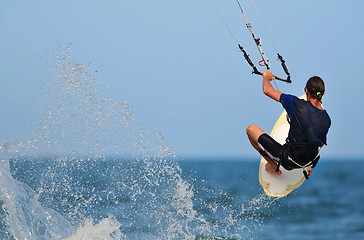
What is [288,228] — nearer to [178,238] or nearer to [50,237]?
[178,238]

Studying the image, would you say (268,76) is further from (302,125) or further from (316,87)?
(302,125)

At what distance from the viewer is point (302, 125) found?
5.32 metres

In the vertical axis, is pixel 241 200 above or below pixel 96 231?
above

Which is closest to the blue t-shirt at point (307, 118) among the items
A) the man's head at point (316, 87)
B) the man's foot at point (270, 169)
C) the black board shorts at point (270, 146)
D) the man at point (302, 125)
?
the man at point (302, 125)

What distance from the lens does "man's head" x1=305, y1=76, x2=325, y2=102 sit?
→ 205 inches

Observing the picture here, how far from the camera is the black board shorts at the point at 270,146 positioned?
18.6 ft

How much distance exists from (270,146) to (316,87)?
0.94 m

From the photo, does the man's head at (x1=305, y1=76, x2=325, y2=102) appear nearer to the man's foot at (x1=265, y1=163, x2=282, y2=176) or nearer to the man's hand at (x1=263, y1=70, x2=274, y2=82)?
the man's hand at (x1=263, y1=70, x2=274, y2=82)

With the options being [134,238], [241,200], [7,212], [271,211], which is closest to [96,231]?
[7,212]

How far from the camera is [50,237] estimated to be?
6293 mm

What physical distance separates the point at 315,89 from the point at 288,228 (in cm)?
772

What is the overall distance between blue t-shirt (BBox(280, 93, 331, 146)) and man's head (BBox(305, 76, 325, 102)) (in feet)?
0.40

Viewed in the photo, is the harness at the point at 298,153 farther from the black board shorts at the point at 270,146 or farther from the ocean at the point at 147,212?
the ocean at the point at 147,212

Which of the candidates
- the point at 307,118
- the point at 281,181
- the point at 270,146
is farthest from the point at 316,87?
the point at 281,181
